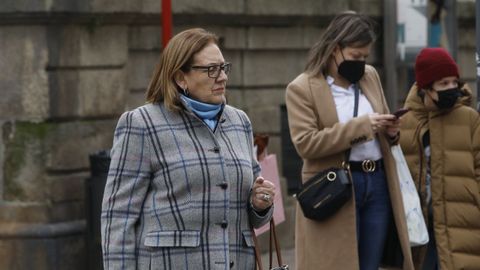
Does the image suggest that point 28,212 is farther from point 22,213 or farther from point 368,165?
point 368,165

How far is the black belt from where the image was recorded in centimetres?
677

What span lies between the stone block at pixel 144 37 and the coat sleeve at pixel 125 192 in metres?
5.61

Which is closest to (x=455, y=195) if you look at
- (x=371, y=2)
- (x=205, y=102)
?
(x=205, y=102)

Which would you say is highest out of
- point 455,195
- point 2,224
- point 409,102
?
point 409,102

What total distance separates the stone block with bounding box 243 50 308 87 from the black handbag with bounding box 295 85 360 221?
4633 mm

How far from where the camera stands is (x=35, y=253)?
9.55 metres

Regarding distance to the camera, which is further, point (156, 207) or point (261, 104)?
point (261, 104)

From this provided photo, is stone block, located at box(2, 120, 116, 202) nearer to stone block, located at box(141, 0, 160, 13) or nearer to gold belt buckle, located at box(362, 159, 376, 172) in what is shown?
stone block, located at box(141, 0, 160, 13)

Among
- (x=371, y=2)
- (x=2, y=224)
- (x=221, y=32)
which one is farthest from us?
(x=371, y=2)

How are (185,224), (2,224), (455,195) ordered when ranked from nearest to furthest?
(185,224), (455,195), (2,224)

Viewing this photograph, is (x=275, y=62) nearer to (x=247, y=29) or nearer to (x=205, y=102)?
(x=247, y=29)

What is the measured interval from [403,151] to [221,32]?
13.6ft

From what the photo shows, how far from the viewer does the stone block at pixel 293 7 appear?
37.2 ft

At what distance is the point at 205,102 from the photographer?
4750mm
